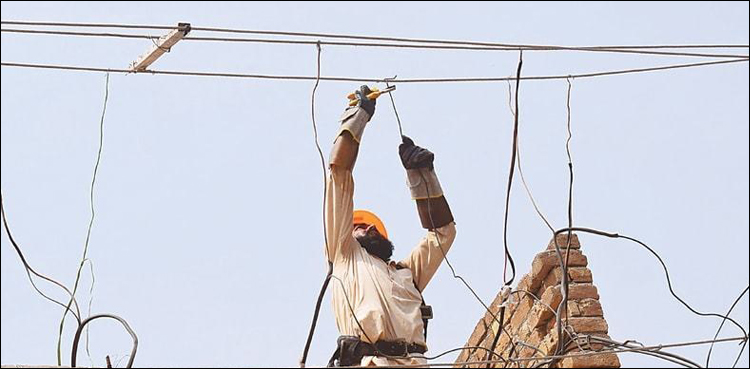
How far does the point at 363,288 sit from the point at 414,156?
0.87 metres

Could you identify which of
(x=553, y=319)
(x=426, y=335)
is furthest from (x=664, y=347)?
(x=553, y=319)

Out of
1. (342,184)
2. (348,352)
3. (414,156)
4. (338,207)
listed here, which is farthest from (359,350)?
(414,156)

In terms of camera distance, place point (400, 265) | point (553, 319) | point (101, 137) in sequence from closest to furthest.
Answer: point (101, 137) → point (400, 265) → point (553, 319)

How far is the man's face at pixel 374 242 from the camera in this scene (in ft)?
32.6

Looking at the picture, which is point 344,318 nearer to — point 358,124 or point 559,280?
point 358,124

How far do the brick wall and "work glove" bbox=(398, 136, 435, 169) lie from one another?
123 centimetres

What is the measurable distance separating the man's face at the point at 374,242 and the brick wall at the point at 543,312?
1.03 m

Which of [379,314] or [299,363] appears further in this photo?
[379,314]

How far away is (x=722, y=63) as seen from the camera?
9883 mm

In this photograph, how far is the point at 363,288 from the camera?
31.1 feet

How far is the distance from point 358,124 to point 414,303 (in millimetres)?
1000

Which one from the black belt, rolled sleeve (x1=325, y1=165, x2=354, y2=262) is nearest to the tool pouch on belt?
the black belt

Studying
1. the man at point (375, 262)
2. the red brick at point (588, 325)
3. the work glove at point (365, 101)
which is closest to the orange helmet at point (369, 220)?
the man at point (375, 262)

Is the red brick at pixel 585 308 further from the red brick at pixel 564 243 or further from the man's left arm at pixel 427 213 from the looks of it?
the man's left arm at pixel 427 213
